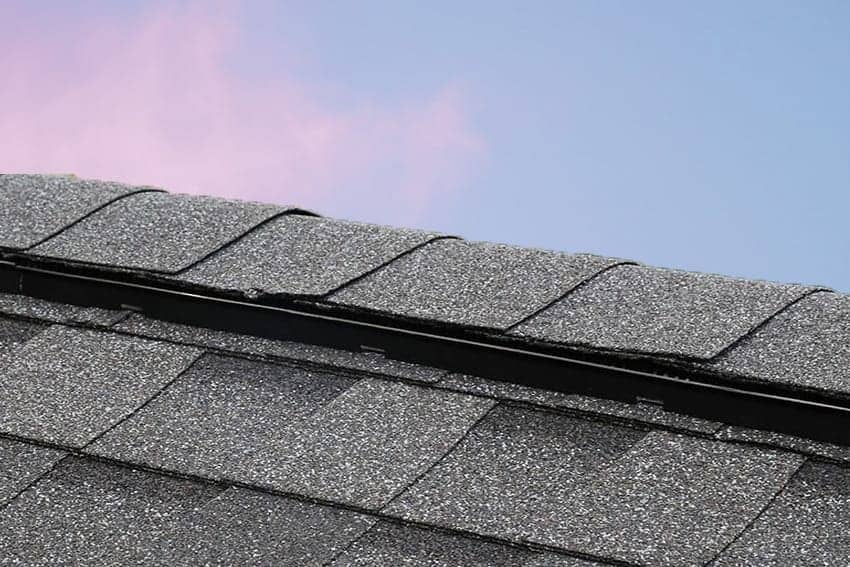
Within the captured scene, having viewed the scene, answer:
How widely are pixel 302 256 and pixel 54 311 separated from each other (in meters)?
0.45

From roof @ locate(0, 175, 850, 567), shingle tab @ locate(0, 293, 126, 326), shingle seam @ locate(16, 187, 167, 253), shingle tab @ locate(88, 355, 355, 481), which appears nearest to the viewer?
roof @ locate(0, 175, 850, 567)

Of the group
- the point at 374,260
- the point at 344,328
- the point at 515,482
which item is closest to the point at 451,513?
the point at 515,482

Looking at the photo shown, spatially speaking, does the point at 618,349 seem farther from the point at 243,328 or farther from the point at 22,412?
the point at 22,412

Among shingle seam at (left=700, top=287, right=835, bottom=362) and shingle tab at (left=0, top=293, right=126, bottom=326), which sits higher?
shingle seam at (left=700, top=287, right=835, bottom=362)

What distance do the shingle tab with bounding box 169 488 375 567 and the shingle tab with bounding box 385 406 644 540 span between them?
8 cm

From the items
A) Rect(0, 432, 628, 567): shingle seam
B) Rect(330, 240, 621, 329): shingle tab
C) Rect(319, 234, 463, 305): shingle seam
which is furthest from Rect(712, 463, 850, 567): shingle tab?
Rect(319, 234, 463, 305): shingle seam

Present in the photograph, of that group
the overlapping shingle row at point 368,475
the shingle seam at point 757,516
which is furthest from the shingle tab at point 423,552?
the shingle seam at point 757,516

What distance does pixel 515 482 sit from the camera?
7.13 feet

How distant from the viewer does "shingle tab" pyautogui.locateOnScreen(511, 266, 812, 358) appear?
239 cm

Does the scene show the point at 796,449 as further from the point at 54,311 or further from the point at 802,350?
the point at 54,311

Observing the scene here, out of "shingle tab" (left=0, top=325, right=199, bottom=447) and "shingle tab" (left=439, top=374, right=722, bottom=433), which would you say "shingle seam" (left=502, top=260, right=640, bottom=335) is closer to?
"shingle tab" (left=439, top=374, right=722, bottom=433)

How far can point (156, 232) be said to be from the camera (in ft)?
9.67

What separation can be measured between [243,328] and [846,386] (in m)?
0.97

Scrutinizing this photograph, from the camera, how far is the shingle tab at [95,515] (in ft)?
7.03
